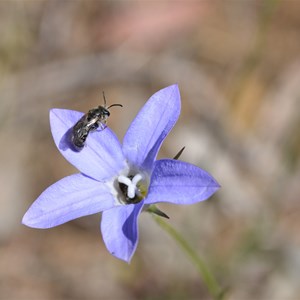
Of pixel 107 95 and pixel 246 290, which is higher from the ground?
pixel 107 95

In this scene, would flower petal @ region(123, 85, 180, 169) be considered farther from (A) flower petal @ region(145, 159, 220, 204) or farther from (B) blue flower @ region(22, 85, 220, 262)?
(A) flower petal @ region(145, 159, 220, 204)

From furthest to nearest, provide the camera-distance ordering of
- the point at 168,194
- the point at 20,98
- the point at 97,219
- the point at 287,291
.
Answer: the point at 20,98
the point at 97,219
the point at 287,291
the point at 168,194

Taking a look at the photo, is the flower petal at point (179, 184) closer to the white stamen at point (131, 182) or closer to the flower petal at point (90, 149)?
the white stamen at point (131, 182)

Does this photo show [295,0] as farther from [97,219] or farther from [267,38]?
[97,219]

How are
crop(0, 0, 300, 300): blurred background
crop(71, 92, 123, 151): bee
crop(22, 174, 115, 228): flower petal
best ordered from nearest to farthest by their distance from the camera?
crop(22, 174, 115, 228): flower petal
crop(71, 92, 123, 151): bee
crop(0, 0, 300, 300): blurred background

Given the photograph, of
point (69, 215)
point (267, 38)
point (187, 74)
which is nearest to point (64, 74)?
point (187, 74)

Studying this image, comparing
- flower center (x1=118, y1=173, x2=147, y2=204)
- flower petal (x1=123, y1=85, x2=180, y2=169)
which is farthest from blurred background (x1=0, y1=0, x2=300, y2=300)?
flower petal (x1=123, y1=85, x2=180, y2=169)

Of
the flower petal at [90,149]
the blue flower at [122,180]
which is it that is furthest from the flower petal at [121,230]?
the flower petal at [90,149]
